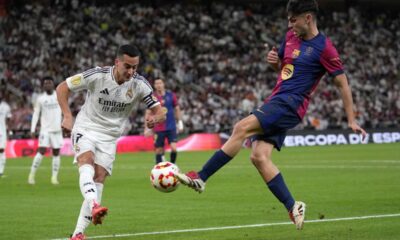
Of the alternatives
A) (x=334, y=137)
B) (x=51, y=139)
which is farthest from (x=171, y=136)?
(x=334, y=137)

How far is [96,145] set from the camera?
1043cm

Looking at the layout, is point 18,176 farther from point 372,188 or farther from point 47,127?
point 372,188

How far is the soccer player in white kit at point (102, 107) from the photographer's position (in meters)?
10.3

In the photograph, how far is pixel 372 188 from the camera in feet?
59.2

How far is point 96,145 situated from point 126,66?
1060mm

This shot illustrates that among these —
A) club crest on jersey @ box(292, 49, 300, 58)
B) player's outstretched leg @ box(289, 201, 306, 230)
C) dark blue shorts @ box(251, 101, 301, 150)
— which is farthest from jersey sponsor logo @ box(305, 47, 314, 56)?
player's outstretched leg @ box(289, 201, 306, 230)

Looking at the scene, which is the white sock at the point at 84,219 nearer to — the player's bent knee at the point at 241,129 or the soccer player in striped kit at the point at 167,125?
the player's bent knee at the point at 241,129

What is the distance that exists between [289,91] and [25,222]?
190 inches

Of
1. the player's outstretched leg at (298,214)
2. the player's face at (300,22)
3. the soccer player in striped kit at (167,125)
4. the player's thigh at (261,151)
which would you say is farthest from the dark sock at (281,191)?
the soccer player in striped kit at (167,125)

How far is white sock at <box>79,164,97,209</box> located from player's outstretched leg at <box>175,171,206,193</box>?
1.01 metres

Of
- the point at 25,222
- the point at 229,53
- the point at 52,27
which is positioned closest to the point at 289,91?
the point at 25,222

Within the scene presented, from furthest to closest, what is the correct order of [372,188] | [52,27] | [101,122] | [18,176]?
1. [52,27]
2. [18,176]
3. [372,188]
4. [101,122]

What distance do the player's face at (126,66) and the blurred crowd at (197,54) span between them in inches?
1071

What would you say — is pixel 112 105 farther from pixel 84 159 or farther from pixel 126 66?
pixel 84 159
